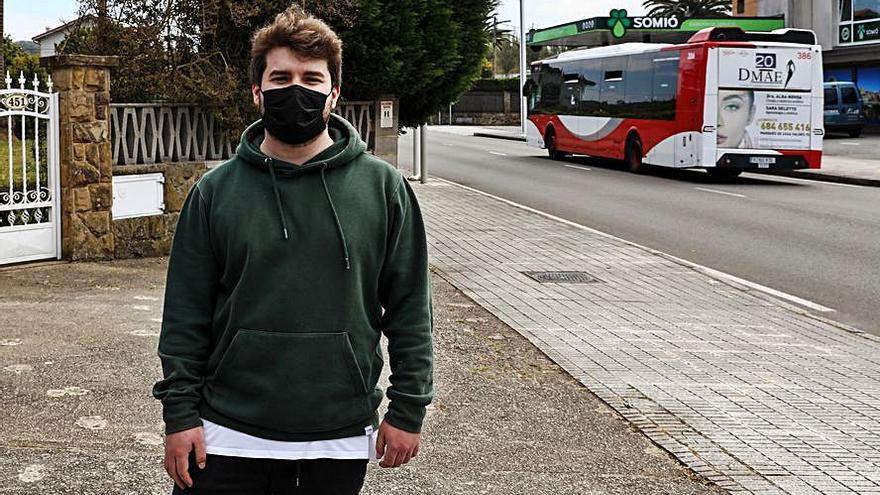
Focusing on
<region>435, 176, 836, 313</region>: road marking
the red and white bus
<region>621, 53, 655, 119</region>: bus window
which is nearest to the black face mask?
<region>435, 176, 836, 313</region>: road marking

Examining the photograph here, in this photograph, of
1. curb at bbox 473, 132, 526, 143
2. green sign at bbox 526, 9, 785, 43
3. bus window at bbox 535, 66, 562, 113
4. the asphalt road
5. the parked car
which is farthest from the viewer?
curb at bbox 473, 132, 526, 143

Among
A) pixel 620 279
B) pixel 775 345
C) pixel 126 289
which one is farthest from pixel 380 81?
pixel 775 345

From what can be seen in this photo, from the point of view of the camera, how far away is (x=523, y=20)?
54438 millimetres

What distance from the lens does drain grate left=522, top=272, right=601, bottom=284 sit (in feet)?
37.2

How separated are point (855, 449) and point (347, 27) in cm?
1078

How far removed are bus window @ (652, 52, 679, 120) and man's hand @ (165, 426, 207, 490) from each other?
2309 centimetres

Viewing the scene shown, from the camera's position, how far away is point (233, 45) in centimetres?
1438

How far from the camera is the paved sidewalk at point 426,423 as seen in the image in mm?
5023

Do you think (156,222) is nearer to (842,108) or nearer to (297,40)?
(297,40)

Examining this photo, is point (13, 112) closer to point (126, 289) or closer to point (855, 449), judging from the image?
point (126, 289)

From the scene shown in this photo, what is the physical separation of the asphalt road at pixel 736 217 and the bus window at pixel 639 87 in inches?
54.8

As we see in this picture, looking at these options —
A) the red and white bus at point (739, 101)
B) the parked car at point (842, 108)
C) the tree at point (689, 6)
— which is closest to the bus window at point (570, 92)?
the red and white bus at point (739, 101)

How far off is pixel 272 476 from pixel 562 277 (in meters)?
8.76

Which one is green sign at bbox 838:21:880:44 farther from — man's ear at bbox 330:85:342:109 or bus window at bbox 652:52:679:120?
man's ear at bbox 330:85:342:109
